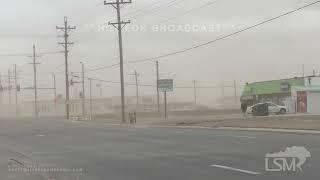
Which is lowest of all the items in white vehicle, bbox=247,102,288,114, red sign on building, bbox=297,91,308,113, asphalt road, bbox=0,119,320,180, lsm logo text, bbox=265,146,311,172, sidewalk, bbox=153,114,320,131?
asphalt road, bbox=0,119,320,180

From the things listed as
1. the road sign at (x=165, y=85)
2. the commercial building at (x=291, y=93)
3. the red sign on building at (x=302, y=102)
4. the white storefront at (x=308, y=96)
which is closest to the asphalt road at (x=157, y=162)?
the road sign at (x=165, y=85)

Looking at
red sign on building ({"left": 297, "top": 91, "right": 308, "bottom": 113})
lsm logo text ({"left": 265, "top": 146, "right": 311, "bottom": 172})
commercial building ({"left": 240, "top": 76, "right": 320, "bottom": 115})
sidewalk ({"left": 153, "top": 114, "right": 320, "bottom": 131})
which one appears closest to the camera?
lsm logo text ({"left": 265, "top": 146, "right": 311, "bottom": 172})

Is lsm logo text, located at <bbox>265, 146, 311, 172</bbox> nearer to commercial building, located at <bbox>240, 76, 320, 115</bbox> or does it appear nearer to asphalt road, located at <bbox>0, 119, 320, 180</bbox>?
asphalt road, located at <bbox>0, 119, 320, 180</bbox>

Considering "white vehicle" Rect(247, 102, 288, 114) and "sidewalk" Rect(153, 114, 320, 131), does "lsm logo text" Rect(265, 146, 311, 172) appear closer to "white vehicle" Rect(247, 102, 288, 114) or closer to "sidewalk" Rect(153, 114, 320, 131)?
"sidewalk" Rect(153, 114, 320, 131)

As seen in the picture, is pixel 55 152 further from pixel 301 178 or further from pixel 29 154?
pixel 301 178

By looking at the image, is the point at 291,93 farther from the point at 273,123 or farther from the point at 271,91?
the point at 273,123

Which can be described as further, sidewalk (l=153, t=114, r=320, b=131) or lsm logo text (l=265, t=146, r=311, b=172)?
sidewalk (l=153, t=114, r=320, b=131)

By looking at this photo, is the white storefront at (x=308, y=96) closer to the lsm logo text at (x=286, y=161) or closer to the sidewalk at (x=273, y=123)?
the sidewalk at (x=273, y=123)

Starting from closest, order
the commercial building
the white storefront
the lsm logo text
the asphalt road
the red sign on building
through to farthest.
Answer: the asphalt road
the lsm logo text
the white storefront
the commercial building
the red sign on building

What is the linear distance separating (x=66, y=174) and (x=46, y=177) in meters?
1.42

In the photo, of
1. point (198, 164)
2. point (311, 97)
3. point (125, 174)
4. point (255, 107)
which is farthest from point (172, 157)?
point (311, 97)

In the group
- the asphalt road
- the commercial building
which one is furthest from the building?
the asphalt road

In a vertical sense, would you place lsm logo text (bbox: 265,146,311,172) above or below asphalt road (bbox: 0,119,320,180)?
above

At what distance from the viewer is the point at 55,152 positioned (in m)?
24.5
